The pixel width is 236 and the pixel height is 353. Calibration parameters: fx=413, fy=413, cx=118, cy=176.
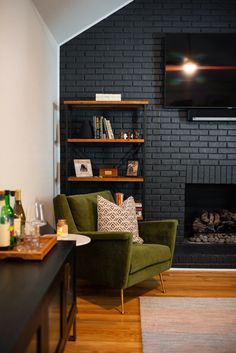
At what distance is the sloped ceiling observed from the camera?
137 inches

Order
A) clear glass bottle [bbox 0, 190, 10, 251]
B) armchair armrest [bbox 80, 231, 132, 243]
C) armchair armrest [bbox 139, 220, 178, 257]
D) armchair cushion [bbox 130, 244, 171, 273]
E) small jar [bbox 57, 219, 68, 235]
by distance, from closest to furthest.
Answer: clear glass bottle [bbox 0, 190, 10, 251]
small jar [bbox 57, 219, 68, 235]
armchair armrest [bbox 80, 231, 132, 243]
armchair cushion [bbox 130, 244, 171, 273]
armchair armrest [bbox 139, 220, 178, 257]

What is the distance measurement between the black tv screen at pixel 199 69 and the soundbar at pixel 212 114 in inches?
2.6

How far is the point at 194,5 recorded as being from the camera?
4.41m

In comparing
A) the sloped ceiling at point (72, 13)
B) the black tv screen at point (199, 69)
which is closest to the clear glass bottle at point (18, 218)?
the sloped ceiling at point (72, 13)

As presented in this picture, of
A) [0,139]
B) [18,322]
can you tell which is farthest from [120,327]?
[18,322]

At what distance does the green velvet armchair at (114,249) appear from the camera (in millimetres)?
3102

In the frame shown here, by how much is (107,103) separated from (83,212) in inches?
47.4

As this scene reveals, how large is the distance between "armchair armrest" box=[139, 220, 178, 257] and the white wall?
3.06ft

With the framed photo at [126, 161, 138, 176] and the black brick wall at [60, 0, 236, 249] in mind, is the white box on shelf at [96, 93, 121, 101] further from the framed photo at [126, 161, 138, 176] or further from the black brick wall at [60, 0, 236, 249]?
the framed photo at [126, 161, 138, 176]

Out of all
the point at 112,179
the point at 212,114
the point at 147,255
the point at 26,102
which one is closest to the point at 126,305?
the point at 147,255

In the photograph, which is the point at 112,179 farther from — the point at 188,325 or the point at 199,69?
the point at 188,325

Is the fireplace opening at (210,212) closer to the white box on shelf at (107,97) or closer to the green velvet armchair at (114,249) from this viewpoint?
the green velvet armchair at (114,249)

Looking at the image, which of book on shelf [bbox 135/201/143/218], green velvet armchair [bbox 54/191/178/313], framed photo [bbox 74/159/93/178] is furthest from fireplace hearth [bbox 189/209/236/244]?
framed photo [bbox 74/159/93/178]

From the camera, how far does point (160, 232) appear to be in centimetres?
369
